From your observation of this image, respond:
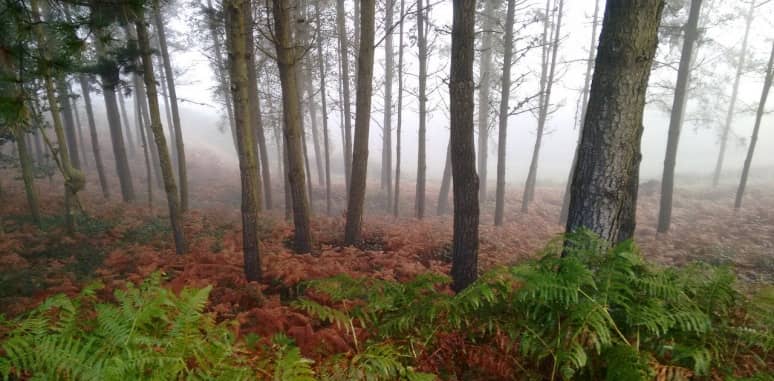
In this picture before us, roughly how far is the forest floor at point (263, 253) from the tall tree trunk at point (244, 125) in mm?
503

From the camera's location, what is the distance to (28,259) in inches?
297

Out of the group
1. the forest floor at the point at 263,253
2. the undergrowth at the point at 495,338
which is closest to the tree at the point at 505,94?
the forest floor at the point at 263,253

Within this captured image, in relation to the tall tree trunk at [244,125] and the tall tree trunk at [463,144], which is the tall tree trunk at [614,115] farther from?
the tall tree trunk at [244,125]

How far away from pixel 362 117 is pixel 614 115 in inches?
203

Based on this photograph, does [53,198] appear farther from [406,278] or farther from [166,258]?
[406,278]

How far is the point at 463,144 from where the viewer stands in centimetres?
536

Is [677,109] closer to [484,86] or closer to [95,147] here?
Answer: [484,86]

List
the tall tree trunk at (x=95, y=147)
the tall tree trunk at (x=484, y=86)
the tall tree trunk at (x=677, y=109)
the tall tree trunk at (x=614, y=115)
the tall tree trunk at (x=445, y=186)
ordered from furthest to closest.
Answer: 1. the tall tree trunk at (x=484, y=86)
2. the tall tree trunk at (x=445, y=186)
3. the tall tree trunk at (x=95, y=147)
4. the tall tree trunk at (x=677, y=109)
5. the tall tree trunk at (x=614, y=115)

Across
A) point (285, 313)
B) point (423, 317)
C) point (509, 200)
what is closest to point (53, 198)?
point (285, 313)

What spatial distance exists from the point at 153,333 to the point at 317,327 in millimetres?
1869

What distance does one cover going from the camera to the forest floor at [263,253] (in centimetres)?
511

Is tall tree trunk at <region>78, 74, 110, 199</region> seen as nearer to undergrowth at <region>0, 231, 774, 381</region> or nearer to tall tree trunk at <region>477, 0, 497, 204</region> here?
undergrowth at <region>0, 231, 774, 381</region>

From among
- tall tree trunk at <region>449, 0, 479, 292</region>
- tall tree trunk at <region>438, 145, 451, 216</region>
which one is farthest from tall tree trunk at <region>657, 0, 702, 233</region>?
tall tree trunk at <region>449, 0, 479, 292</region>

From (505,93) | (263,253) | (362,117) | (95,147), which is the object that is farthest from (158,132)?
(95,147)
